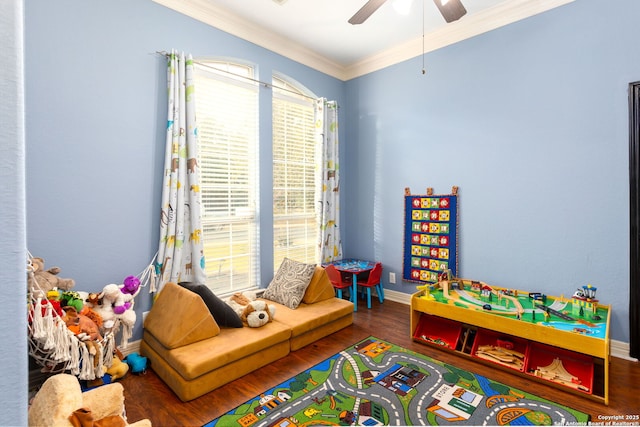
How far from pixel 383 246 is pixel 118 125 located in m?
3.04

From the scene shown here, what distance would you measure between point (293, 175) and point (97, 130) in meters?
2.00

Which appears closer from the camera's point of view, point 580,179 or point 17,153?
point 17,153

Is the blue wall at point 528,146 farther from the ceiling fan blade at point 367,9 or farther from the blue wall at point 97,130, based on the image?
the blue wall at point 97,130

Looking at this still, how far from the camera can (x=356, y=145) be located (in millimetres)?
4293

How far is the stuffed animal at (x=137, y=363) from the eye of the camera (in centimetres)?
233

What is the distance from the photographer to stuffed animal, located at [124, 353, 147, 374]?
2328 millimetres

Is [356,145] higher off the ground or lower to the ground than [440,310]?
higher

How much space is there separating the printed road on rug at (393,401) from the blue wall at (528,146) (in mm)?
1245

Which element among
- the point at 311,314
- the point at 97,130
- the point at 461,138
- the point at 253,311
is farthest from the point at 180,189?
the point at 461,138

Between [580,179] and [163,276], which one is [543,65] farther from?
[163,276]

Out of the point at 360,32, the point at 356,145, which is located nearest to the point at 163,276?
the point at 356,145

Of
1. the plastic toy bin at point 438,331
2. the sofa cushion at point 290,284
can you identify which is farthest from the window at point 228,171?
the plastic toy bin at point 438,331

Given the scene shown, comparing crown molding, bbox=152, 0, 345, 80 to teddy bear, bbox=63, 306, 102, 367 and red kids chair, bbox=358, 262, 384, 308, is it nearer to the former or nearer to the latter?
teddy bear, bbox=63, 306, 102, 367

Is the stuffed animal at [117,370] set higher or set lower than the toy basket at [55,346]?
lower
